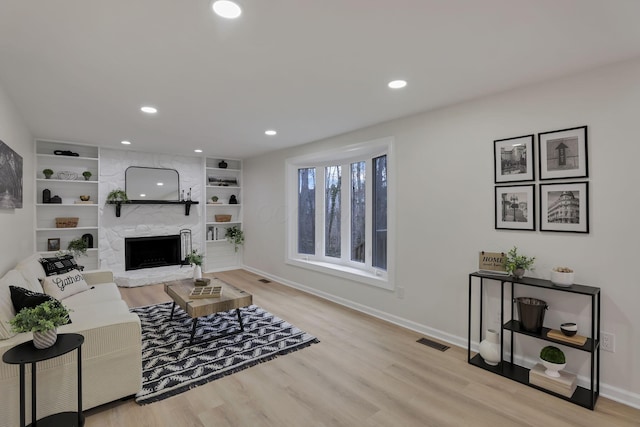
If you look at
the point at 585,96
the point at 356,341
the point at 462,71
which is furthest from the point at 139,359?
the point at 585,96

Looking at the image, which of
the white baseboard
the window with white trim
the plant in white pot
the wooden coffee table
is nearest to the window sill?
the window with white trim

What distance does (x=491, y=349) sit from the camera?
2670mm

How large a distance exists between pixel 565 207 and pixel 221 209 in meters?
5.90

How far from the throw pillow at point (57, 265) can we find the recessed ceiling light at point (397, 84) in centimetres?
400

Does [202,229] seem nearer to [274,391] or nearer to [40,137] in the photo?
[40,137]

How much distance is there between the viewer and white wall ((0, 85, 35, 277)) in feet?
9.29

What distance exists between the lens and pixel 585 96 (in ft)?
7.72

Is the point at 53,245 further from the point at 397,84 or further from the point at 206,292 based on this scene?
the point at 397,84

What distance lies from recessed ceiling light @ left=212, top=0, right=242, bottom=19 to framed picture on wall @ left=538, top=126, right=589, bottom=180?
244 cm

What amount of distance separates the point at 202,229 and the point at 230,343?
12.4ft

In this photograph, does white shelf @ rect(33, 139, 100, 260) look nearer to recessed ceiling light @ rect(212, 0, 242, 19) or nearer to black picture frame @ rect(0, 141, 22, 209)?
black picture frame @ rect(0, 141, 22, 209)

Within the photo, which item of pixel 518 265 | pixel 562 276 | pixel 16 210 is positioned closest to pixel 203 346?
pixel 16 210

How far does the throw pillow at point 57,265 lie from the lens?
348 cm

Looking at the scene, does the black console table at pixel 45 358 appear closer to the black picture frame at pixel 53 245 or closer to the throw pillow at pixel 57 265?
the throw pillow at pixel 57 265
